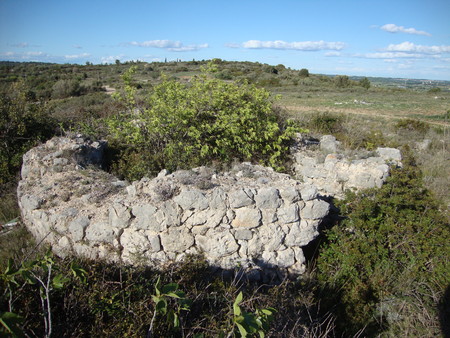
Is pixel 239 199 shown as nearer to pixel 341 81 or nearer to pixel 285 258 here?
pixel 285 258

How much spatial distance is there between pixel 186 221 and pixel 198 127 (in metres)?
3.12

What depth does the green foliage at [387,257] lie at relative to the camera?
4418mm

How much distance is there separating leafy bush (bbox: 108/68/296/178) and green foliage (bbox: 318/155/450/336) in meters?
2.40

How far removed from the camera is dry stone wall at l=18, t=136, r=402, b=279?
15.1ft

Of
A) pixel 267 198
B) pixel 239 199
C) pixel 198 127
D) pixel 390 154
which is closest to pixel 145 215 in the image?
pixel 239 199

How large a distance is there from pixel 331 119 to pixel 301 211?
738cm

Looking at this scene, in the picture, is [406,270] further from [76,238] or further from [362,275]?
[76,238]

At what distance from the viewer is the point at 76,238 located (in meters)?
4.66

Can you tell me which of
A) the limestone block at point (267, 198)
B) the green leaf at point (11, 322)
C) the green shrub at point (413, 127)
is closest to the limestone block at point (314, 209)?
the limestone block at point (267, 198)

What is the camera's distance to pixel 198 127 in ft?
23.3

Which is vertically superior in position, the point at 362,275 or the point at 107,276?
the point at 107,276

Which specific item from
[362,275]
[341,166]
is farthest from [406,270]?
[341,166]

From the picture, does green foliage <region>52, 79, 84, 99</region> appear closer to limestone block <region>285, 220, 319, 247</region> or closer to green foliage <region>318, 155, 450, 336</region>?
limestone block <region>285, 220, 319, 247</region>

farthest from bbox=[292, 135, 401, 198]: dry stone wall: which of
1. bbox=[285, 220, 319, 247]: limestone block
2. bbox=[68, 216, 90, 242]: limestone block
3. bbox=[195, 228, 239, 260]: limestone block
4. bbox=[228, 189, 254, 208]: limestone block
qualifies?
bbox=[68, 216, 90, 242]: limestone block
